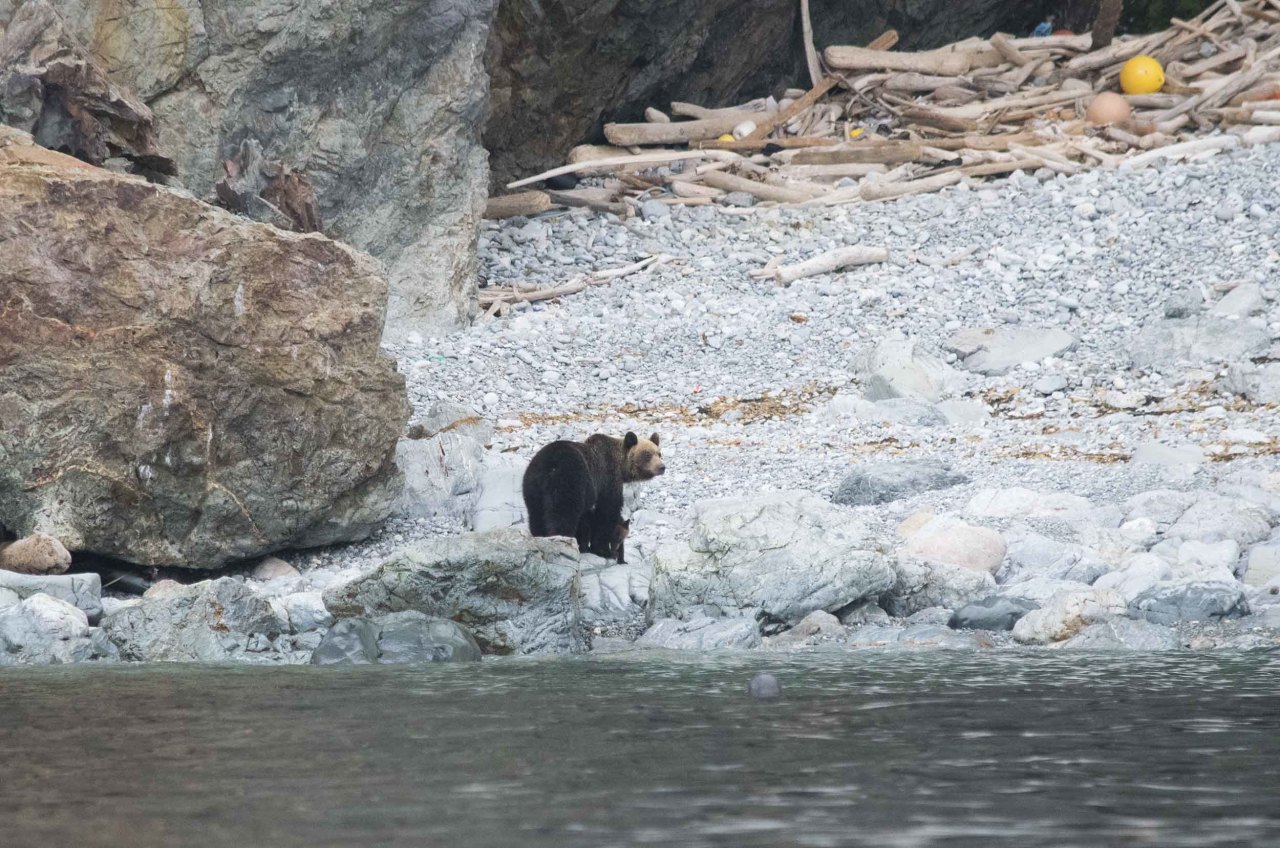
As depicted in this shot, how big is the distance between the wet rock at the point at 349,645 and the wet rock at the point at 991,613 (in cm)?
311

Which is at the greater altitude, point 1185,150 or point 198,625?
point 1185,150

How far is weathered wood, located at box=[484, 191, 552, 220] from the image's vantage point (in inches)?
744

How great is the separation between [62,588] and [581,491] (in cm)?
308

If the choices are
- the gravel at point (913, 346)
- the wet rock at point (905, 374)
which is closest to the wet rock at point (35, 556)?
the gravel at point (913, 346)

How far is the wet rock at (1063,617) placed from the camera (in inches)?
296

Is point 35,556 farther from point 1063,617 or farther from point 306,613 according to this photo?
point 1063,617

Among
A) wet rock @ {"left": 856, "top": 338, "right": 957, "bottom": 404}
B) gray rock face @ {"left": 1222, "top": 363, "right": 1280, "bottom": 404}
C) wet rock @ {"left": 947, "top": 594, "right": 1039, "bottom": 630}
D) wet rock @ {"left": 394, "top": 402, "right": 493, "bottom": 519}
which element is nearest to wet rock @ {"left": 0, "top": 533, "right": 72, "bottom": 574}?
wet rock @ {"left": 394, "top": 402, "right": 493, "bottom": 519}

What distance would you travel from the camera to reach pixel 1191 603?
25.7 ft

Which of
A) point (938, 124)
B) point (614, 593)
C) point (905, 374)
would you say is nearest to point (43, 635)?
point (614, 593)

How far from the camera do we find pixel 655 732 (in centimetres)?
530

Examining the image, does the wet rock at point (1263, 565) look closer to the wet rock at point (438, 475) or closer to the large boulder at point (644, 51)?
the wet rock at point (438, 475)

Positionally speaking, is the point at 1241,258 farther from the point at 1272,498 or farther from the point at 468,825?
the point at 468,825

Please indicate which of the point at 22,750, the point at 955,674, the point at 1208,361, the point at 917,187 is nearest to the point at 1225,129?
the point at 917,187

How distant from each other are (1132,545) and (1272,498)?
1193 millimetres
